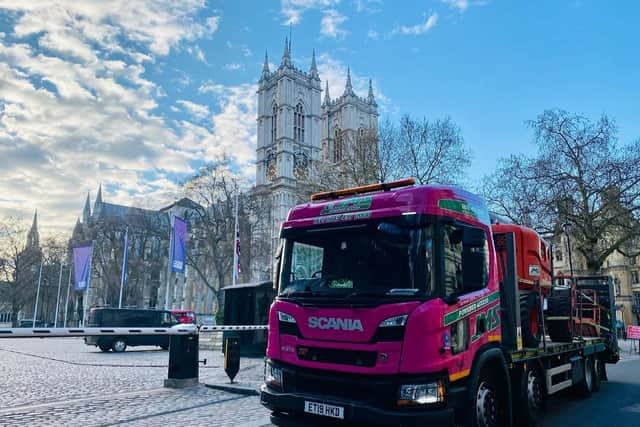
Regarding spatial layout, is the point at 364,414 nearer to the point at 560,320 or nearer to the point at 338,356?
the point at 338,356

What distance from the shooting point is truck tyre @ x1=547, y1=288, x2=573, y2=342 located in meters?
9.71

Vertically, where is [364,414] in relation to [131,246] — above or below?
below

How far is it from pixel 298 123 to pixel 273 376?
287 ft

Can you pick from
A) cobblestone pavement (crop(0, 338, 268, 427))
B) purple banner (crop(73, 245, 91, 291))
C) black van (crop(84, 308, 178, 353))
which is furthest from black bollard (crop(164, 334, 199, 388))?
purple banner (crop(73, 245, 91, 291))

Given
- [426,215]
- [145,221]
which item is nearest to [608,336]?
[426,215]

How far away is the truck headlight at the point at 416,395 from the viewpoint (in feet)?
16.5

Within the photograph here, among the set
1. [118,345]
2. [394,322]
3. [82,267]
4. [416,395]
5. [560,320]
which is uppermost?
[82,267]

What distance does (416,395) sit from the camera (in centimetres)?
504

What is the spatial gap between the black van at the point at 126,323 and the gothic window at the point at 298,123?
64806mm

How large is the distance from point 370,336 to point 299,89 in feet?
296

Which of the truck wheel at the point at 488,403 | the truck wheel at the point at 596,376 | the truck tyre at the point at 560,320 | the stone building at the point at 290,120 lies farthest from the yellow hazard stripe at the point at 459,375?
the stone building at the point at 290,120

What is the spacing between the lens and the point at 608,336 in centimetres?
1290

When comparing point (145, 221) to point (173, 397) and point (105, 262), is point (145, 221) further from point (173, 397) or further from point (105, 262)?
point (173, 397)

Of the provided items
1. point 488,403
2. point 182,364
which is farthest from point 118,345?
point 488,403
